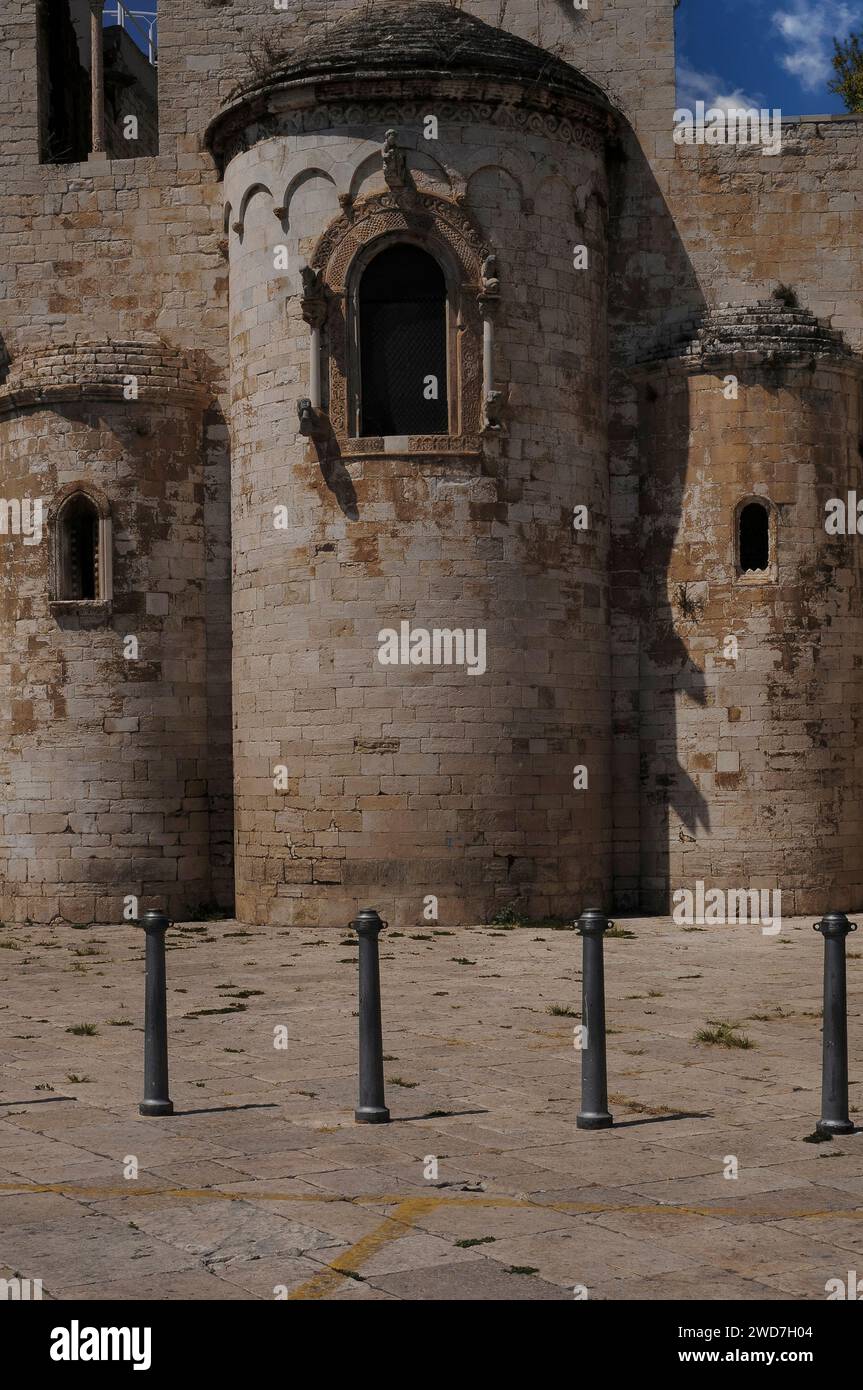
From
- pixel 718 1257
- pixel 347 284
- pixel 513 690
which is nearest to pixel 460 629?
pixel 513 690

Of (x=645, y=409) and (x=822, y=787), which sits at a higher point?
(x=645, y=409)

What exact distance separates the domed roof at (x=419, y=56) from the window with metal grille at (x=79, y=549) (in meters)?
4.94

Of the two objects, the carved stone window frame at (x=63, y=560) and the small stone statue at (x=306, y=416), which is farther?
the carved stone window frame at (x=63, y=560)

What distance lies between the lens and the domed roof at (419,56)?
18.7m

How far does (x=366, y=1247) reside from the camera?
6.58m

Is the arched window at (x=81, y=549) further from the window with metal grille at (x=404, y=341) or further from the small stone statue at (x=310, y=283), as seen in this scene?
the window with metal grille at (x=404, y=341)

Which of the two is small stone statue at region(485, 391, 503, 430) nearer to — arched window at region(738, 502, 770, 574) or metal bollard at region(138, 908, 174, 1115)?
arched window at region(738, 502, 770, 574)

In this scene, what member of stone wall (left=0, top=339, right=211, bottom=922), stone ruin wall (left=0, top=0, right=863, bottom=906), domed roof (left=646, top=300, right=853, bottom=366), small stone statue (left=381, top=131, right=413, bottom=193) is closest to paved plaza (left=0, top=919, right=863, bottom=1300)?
stone wall (left=0, top=339, right=211, bottom=922)

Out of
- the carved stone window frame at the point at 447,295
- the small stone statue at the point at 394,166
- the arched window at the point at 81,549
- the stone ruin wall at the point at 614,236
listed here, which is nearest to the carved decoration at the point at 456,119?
the small stone statue at the point at 394,166

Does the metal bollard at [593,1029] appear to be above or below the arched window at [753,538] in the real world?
below

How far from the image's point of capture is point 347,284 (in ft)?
62.0

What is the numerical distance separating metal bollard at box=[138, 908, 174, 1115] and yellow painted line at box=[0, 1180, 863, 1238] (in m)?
1.46

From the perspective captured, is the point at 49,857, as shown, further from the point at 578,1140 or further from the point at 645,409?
the point at 578,1140

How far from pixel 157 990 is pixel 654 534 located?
1248 centimetres
